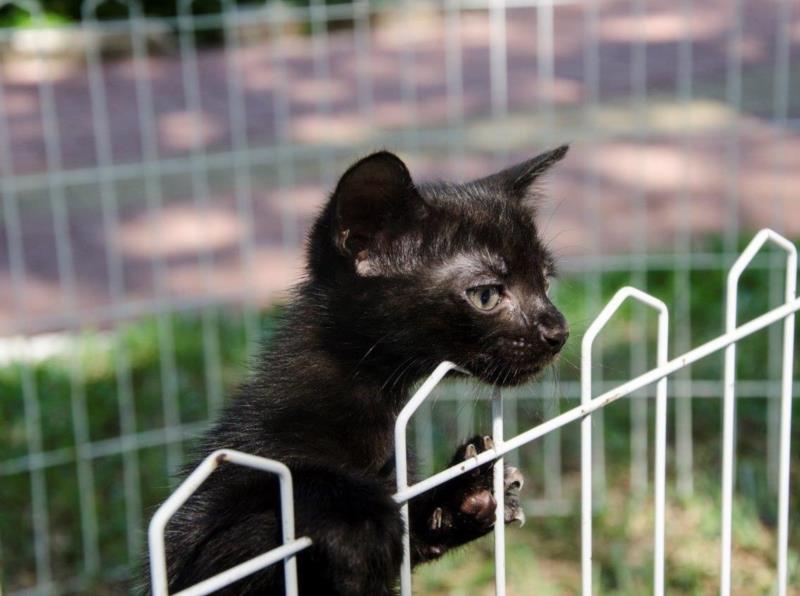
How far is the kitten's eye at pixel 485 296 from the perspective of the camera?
84.5 inches

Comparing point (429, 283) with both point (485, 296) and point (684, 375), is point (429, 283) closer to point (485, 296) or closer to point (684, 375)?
point (485, 296)

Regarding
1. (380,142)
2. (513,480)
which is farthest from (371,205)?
(380,142)

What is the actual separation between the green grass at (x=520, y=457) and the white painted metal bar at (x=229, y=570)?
1.46m

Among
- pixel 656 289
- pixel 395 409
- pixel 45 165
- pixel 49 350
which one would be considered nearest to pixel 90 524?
pixel 49 350

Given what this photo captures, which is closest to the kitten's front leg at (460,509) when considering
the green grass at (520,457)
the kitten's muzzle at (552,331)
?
the kitten's muzzle at (552,331)

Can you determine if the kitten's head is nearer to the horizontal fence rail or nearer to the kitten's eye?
the kitten's eye

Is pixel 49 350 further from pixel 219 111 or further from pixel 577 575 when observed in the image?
pixel 219 111

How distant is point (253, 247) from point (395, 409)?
4.31 metres

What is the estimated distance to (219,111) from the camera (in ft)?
28.5

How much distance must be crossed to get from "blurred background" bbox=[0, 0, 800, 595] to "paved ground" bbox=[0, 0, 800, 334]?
0.10ft

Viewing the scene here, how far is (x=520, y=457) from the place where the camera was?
4.29 metres

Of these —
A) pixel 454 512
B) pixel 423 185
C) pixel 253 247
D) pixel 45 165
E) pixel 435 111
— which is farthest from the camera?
pixel 435 111

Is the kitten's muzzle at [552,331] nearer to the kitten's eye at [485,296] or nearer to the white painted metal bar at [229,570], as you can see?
the kitten's eye at [485,296]

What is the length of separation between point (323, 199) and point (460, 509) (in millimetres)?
2422
